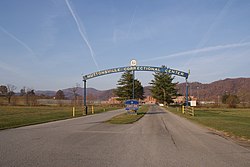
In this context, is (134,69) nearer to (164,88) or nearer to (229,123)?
(229,123)

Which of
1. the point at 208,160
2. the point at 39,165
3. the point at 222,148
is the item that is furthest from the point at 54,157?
the point at 222,148

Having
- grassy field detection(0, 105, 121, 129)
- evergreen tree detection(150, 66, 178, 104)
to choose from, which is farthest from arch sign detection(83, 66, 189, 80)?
evergreen tree detection(150, 66, 178, 104)

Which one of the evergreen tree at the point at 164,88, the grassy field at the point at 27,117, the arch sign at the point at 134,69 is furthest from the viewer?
the evergreen tree at the point at 164,88

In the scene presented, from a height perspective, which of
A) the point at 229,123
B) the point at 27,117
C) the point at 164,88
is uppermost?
the point at 164,88

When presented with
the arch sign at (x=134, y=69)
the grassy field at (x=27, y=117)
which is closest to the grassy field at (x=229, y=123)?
the arch sign at (x=134, y=69)

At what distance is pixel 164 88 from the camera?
315 ft

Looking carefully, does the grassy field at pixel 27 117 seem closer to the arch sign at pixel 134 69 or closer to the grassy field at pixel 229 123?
the arch sign at pixel 134 69

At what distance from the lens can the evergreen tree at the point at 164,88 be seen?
310 feet

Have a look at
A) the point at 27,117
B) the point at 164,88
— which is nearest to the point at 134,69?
the point at 27,117

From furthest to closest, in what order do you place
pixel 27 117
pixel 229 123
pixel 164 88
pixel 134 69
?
pixel 164 88
pixel 134 69
pixel 27 117
pixel 229 123

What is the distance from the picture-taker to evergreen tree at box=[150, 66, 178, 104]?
94500 millimetres

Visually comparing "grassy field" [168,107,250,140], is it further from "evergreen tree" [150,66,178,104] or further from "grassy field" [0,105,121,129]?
"evergreen tree" [150,66,178,104]

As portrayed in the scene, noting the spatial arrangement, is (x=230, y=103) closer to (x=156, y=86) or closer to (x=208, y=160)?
(x=156, y=86)

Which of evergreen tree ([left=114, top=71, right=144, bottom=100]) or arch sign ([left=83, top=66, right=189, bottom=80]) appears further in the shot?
evergreen tree ([left=114, top=71, right=144, bottom=100])
